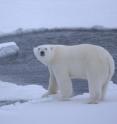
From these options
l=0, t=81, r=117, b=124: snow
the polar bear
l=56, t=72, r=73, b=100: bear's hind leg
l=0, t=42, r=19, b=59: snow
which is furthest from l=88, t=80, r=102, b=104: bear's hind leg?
l=0, t=42, r=19, b=59: snow

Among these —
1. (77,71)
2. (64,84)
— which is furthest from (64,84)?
(77,71)

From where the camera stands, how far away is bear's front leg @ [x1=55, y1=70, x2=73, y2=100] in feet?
19.0

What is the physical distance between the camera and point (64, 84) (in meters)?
5.84

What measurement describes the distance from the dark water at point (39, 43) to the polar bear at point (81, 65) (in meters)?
1.98

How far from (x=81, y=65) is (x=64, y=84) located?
0.38 m

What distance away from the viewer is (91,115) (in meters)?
4.41

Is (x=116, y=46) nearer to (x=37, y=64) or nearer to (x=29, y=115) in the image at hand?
(x=37, y=64)

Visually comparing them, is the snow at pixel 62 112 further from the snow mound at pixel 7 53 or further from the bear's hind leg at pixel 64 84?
the snow mound at pixel 7 53

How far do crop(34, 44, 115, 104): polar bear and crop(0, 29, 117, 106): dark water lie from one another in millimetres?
1977

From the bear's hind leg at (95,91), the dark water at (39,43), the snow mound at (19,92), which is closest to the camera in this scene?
the bear's hind leg at (95,91)

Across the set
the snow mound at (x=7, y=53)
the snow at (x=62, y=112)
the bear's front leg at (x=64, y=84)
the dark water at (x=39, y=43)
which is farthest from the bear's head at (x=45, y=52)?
the snow mound at (x=7, y=53)

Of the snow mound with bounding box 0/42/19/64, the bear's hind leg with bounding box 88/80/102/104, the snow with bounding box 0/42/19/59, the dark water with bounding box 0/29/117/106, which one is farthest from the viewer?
the snow with bounding box 0/42/19/59

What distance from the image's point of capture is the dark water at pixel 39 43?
9523 mm

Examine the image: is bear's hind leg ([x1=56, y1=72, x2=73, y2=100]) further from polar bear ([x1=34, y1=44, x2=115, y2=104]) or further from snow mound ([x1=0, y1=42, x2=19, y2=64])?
snow mound ([x1=0, y1=42, x2=19, y2=64])
